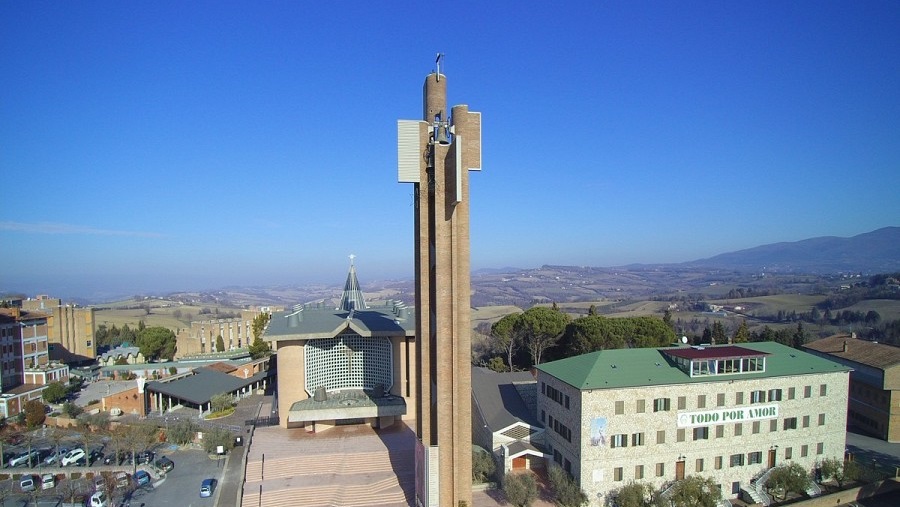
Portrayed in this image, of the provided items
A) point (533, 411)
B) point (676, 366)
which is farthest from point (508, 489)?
point (676, 366)

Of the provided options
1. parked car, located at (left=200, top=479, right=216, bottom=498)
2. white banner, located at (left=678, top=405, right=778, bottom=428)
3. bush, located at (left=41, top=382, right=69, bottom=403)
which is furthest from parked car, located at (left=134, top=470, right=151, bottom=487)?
white banner, located at (left=678, top=405, right=778, bottom=428)

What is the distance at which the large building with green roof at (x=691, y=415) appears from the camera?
30.5 metres

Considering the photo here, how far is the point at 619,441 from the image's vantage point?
101 ft

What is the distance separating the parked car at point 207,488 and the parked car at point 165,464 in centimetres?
463

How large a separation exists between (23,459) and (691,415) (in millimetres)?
45525

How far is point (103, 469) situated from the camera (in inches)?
1348

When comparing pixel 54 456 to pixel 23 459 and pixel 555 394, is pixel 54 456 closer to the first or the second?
pixel 23 459

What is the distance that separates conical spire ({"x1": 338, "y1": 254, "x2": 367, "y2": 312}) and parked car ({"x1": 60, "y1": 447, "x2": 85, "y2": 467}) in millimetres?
22224

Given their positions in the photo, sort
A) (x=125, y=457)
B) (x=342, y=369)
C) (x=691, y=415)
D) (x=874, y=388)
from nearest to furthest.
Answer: (x=691, y=415), (x=125, y=457), (x=342, y=369), (x=874, y=388)

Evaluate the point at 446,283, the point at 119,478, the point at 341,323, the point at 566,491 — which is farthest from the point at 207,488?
the point at 566,491

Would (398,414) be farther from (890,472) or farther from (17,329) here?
(17,329)

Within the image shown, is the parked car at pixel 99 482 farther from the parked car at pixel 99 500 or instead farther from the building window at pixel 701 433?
the building window at pixel 701 433

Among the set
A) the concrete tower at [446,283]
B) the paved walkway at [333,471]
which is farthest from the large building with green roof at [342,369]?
the concrete tower at [446,283]

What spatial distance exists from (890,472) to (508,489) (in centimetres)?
2762
